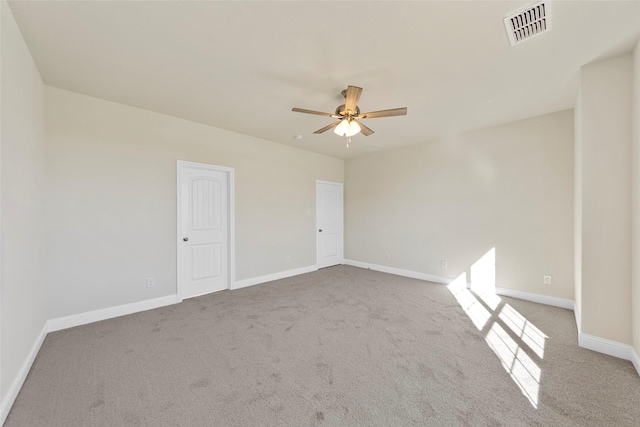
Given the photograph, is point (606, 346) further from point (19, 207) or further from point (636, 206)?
point (19, 207)

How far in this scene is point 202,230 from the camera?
3.97 m

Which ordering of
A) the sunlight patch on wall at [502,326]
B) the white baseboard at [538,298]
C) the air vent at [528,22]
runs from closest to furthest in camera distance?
the air vent at [528,22], the sunlight patch on wall at [502,326], the white baseboard at [538,298]

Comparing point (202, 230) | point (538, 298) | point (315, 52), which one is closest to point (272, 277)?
point (202, 230)

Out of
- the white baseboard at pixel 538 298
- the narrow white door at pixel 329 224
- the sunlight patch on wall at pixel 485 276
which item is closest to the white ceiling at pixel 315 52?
the sunlight patch on wall at pixel 485 276

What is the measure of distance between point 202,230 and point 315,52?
3112 millimetres

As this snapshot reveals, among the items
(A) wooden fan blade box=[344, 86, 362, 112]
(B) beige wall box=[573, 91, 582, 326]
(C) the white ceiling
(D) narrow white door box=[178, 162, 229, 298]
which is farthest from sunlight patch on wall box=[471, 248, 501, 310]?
(D) narrow white door box=[178, 162, 229, 298]

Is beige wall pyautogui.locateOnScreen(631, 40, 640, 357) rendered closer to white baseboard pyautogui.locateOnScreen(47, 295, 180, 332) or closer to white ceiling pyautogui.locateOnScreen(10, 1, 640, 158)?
white ceiling pyautogui.locateOnScreen(10, 1, 640, 158)

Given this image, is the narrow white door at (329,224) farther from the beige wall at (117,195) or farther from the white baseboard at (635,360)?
the white baseboard at (635,360)

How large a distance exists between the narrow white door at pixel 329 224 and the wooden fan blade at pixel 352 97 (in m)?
3.18

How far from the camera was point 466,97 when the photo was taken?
295 cm

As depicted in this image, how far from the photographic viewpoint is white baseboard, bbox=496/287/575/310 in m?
3.32

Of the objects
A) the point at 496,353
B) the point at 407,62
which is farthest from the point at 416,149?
the point at 496,353

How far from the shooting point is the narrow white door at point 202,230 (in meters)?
3.75

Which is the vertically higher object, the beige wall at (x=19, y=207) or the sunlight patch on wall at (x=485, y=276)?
the beige wall at (x=19, y=207)
